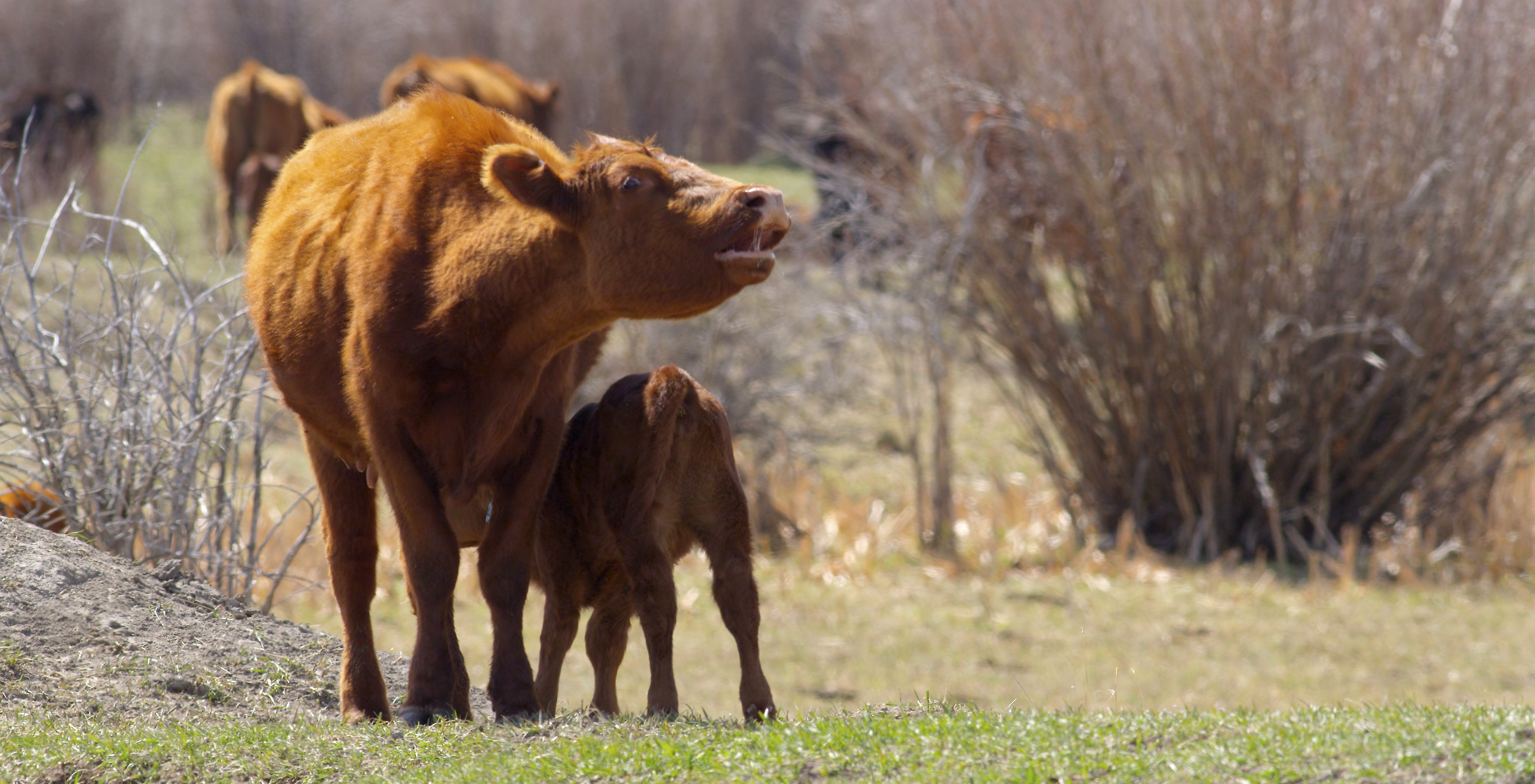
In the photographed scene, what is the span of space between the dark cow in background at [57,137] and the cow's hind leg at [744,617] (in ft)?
47.3

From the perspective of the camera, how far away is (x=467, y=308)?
3.97 meters

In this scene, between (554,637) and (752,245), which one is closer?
(752,245)

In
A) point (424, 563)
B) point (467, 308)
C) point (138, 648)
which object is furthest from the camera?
point (138, 648)

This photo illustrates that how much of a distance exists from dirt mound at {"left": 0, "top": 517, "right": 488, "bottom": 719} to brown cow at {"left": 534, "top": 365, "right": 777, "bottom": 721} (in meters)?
0.50

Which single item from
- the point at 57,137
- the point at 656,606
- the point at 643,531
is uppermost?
the point at 57,137

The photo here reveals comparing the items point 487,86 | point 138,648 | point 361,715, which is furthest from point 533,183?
point 487,86

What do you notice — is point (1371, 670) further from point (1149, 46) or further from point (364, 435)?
point (364, 435)

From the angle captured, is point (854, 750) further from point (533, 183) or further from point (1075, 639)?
point (1075, 639)

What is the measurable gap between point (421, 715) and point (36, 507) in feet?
9.69

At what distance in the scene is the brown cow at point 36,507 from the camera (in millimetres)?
6160

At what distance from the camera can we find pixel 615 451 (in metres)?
4.45

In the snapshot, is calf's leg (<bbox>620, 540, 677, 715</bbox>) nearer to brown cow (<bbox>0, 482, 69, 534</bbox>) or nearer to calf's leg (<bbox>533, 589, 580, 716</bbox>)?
calf's leg (<bbox>533, 589, 580, 716</bbox>)

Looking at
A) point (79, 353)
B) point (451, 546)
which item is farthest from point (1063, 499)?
point (451, 546)

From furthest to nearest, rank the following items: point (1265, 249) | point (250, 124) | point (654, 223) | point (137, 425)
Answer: point (250, 124) < point (1265, 249) < point (137, 425) < point (654, 223)
